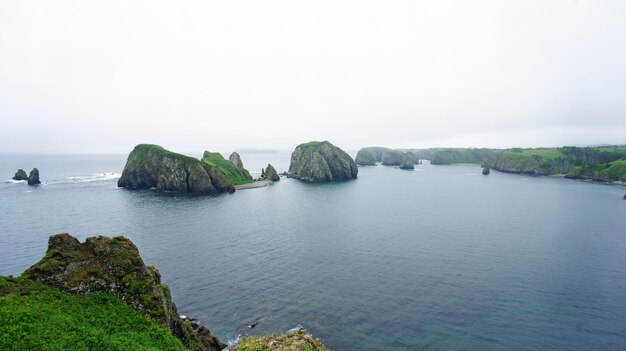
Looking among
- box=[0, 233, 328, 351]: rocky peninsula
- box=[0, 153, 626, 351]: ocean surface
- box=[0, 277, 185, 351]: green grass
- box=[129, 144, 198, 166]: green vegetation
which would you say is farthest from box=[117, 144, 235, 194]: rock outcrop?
box=[0, 277, 185, 351]: green grass

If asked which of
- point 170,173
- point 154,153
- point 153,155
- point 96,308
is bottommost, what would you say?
point 96,308

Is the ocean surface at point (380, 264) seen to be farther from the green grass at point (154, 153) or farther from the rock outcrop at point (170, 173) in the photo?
the green grass at point (154, 153)

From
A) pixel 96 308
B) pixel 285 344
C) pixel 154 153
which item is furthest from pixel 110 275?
pixel 154 153

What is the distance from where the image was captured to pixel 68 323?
25.0 meters

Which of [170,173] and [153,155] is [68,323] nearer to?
[170,173]

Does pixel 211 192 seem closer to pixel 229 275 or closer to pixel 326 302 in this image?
pixel 229 275

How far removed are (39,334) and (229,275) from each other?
36.3 m

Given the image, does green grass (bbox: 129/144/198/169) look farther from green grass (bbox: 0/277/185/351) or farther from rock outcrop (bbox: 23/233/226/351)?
green grass (bbox: 0/277/185/351)

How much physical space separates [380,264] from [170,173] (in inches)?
5149

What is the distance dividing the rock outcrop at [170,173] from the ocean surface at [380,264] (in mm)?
29078

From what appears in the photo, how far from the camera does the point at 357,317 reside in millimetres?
44062

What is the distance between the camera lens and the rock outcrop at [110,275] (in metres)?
29.7

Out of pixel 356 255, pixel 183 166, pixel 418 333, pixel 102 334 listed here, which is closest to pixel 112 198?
pixel 183 166

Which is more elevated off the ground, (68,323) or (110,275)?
(110,275)
